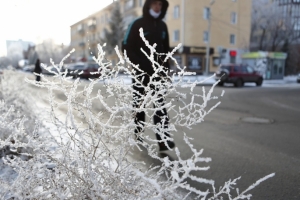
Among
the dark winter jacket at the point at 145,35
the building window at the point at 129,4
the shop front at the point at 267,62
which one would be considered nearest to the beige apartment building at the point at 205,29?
the shop front at the point at 267,62

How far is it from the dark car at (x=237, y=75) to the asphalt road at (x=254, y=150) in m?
12.0

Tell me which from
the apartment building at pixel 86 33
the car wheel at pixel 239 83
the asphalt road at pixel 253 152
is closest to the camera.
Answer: the apartment building at pixel 86 33

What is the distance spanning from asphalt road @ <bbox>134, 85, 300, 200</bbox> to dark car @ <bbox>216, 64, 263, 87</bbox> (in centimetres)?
1205

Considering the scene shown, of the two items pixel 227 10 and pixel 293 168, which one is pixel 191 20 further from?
pixel 293 168

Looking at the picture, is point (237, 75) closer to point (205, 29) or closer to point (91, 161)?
point (205, 29)

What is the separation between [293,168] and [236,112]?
406 cm

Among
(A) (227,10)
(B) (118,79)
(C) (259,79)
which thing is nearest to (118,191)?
(B) (118,79)

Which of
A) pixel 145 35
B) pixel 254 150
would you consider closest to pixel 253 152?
pixel 254 150

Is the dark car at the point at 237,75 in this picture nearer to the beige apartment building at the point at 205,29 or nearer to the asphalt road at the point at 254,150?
the beige apartment building at the point at 205,29

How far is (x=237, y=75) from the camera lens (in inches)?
728

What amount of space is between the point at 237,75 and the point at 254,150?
615 inches

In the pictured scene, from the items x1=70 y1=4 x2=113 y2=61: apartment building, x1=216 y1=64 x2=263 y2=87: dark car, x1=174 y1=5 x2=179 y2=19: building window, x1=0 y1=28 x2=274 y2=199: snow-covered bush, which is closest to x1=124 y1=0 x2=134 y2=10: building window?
x1=174 y1=5 x2=179 y2=19: building window

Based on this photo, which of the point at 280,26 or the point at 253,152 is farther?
the point at 280,26

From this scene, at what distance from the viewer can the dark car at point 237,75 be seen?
1817 cm
